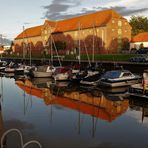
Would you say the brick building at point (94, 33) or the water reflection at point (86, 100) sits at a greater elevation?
the brick building at point (94, 33)

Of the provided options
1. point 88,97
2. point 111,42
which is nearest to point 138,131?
point 88,97

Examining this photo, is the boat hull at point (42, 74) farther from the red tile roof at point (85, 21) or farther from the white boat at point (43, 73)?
the red tile roof at point (85, 21)

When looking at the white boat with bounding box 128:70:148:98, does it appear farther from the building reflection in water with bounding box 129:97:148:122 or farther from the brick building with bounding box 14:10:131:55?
the brick building with bounding box 14:10:131:55

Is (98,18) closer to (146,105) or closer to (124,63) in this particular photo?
(124,63)

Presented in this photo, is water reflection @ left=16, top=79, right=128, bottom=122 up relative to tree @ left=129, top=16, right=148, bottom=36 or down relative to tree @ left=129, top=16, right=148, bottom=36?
down

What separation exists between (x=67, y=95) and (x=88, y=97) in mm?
2971

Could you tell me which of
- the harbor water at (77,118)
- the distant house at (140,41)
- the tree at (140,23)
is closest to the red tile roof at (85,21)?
the distant house at (140,41)

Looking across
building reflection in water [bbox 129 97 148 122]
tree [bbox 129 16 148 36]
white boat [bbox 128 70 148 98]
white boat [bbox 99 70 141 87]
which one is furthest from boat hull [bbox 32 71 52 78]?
tree [bbox 129 16 148 36]

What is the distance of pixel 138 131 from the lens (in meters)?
20.4

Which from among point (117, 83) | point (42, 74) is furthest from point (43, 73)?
point (117, 83)

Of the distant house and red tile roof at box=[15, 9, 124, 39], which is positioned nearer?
the distant house

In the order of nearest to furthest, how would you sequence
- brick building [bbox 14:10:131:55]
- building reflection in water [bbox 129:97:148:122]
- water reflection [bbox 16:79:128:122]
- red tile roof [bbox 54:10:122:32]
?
building reflection in water [bbox 129:97:148:122]
water reflection [bbox 16:79:128:122]
brick building [bbox 14:10:131:55]
red tile roof [bbox 54:10:122:32]

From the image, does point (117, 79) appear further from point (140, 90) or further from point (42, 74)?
point (42, 74)

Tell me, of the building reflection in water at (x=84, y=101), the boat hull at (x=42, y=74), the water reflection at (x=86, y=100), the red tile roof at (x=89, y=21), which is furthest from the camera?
the red tile roof at (x=89, y=21)
